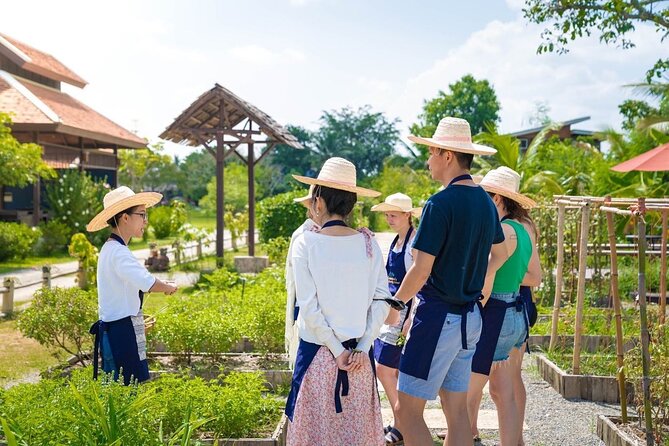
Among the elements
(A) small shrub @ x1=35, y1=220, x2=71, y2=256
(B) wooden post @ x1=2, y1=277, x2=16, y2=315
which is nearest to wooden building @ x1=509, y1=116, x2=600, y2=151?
(A) small shrub @ x1=35, y1=220, x2=71, y2=256

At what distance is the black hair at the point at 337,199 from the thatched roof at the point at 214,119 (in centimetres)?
1409

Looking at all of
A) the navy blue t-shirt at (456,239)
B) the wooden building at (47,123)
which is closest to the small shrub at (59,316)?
the navy blue t-shirt at (456,239)

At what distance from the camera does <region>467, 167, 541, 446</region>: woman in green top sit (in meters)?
4.81

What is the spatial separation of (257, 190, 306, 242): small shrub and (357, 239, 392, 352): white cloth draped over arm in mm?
16908

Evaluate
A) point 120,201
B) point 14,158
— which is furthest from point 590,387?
point 14,158

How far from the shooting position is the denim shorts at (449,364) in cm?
407

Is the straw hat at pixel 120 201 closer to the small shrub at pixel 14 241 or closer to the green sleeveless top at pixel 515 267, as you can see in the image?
the green sleeveless top at pixel 515 267

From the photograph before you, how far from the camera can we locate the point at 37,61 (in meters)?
27.6

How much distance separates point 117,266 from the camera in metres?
4.66

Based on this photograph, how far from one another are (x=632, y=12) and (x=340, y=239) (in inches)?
506

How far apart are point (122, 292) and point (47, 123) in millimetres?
18987

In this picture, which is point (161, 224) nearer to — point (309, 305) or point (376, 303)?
point (376, 303)

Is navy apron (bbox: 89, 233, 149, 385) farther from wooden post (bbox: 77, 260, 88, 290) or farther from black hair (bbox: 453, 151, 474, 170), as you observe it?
wooden post (bbox: 77, 260, 88, 290)

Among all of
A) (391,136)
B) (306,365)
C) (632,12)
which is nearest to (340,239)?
(306,365)
